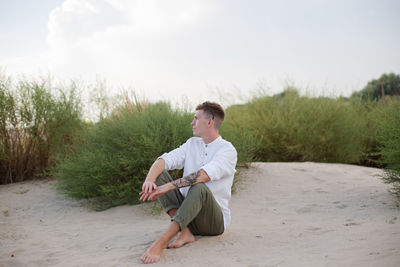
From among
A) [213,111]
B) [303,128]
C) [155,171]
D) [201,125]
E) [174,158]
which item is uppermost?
[303,128]

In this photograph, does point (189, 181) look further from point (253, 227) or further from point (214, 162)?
point (253, 227)

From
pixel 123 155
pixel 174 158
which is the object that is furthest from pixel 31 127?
pixel 174 158

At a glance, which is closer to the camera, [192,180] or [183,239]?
[192,180]

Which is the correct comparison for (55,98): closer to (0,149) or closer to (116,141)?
(0,149)

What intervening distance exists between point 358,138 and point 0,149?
26.3 feet

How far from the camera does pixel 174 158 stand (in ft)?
11.2

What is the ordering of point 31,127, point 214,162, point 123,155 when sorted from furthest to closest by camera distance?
1. point 31,127
2. point 123,155
3. point 214,162

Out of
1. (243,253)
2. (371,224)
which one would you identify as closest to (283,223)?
(371,224)

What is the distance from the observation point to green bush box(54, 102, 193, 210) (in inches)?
204

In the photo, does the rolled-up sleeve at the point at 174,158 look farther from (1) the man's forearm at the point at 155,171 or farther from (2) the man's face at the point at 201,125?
(2) the man's face at the point at 201,125

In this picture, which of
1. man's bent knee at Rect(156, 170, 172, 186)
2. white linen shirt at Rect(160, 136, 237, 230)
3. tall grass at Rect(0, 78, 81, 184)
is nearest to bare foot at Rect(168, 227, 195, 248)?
white linen shirt at Rect(160, 136, 237, 230)

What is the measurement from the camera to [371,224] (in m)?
3.84

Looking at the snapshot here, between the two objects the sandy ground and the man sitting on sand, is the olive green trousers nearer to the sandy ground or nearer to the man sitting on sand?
the man sitting on sand

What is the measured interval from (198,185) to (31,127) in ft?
18.5
